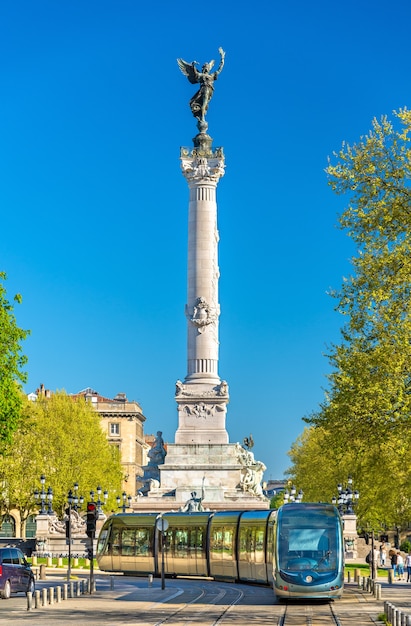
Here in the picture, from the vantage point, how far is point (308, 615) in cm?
3178

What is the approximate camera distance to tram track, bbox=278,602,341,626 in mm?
28994

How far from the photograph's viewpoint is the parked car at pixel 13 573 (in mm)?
39688

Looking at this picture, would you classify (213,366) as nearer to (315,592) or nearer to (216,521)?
(216,521)

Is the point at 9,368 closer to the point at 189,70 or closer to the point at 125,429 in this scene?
the point at 189,70

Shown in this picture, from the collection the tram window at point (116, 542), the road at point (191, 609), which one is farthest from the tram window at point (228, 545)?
the tram window at point (116, 542)

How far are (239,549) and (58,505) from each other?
55048 mm

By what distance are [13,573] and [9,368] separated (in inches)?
577

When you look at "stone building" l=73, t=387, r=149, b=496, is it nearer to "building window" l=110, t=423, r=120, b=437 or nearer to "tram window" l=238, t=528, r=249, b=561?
"building window" l=110, t=423, r=120, b=437

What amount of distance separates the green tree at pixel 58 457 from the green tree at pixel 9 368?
36389 millimetres

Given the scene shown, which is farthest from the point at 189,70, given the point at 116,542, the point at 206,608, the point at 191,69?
the point at 206,608

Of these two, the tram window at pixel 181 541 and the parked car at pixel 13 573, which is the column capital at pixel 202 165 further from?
the parked car at pixel 13 573

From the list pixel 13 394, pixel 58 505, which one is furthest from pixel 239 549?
pixel 58 505

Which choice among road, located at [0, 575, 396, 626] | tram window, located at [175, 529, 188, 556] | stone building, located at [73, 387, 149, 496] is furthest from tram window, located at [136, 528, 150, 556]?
stone building, located at [73, 387, 149, 496]

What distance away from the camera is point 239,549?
4491 centimetres
